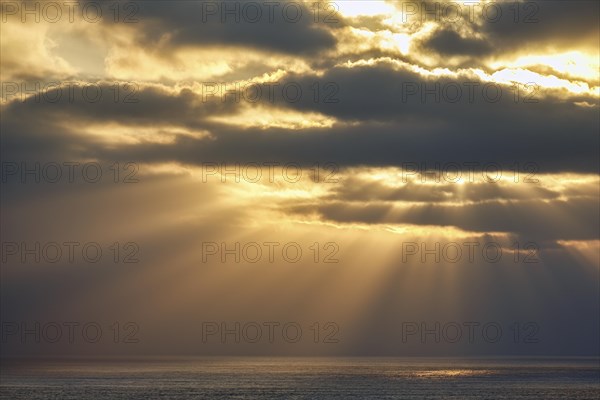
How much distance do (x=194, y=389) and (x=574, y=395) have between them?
265 ft

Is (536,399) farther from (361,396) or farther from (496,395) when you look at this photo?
(361,396)

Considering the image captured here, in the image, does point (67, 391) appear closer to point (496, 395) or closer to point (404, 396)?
point (404, 396)

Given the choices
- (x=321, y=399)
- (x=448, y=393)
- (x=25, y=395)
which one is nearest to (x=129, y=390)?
(x=25, y=395)

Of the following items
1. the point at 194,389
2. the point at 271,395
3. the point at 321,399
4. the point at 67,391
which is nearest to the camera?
the point at 321,399

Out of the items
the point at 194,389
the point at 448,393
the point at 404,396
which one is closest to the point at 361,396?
the point at 404,396

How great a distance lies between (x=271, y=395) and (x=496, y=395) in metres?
46.4

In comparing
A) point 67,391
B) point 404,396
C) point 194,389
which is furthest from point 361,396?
point 67,391

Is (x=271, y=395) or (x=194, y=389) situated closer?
(x=271, y=395)

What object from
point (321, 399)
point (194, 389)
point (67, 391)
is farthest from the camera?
point (194, 389)

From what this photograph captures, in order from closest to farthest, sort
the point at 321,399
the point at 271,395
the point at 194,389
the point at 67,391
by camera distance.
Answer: the point at 321,399 → the point at 271,395 → the point at 67,391 → the point at 194,389

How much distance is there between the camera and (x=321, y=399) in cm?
15412

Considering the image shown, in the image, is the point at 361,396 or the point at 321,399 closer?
the point at 321,399

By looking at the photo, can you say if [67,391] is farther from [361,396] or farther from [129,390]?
[361,396]

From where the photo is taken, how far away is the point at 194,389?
190m
